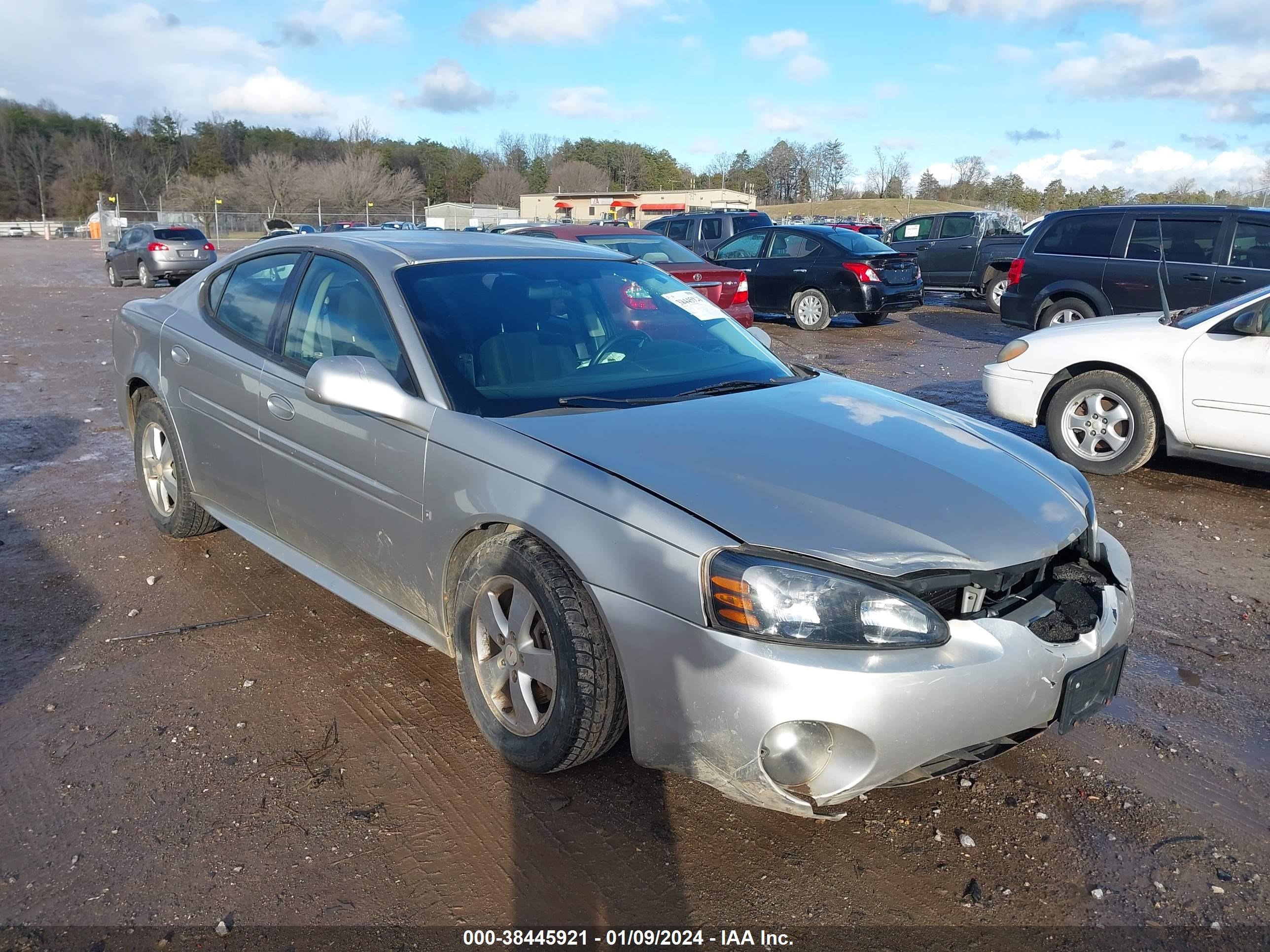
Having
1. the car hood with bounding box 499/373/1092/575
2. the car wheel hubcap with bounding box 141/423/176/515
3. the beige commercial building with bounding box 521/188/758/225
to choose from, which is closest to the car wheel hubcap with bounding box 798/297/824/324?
the car wheel hubcap with bounding box 141/423/176/515

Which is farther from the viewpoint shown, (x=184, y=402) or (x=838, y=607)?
(x=184, y=402)

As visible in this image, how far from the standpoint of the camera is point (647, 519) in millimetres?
2475

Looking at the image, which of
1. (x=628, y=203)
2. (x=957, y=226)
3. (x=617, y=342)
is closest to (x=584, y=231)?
(x=617, y=342)

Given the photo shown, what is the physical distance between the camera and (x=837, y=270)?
46.9 feet

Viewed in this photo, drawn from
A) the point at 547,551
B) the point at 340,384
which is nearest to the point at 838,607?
the point at 547,551

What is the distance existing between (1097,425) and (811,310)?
8.45 m

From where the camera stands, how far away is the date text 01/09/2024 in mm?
2309

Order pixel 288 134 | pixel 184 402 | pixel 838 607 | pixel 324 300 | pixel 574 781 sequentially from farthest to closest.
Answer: pixel 288 134, pixel 184 402, pixel 324 300, pixel 574 781, pixel 838 607

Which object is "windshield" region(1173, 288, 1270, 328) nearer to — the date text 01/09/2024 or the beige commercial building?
the date text 01/09/2024

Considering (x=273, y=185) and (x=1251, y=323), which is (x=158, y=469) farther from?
(x=273, y=185)

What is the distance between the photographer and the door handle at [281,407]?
3.64 m

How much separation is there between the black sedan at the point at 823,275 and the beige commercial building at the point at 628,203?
43.4 m

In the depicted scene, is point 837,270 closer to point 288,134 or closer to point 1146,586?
point 1146,586

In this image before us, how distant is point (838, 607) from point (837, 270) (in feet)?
41.6
